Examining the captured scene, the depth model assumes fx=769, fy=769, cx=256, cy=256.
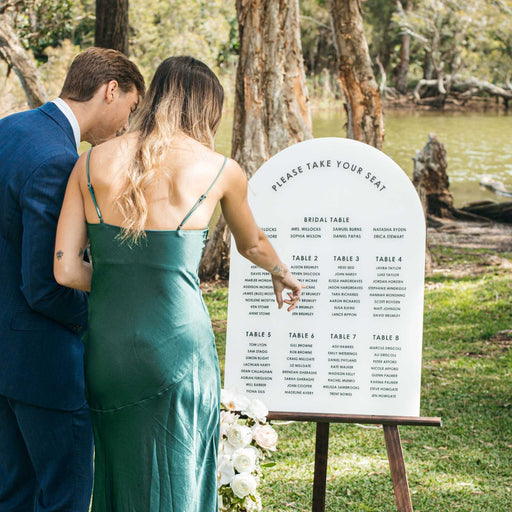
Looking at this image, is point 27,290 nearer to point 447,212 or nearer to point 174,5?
point 447,212

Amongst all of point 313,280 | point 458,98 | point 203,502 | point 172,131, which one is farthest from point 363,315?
point 458,98

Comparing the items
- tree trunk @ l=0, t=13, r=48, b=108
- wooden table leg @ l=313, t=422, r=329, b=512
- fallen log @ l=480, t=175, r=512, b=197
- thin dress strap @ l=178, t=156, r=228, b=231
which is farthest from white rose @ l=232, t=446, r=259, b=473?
fallen log @ l=480, t=175, r=512, b=197

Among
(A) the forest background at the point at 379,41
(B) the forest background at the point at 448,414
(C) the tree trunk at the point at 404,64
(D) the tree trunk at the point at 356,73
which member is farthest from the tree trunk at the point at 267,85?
(C) the tree trunk at the point at 404,64

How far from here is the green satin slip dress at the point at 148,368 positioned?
7.25 ft

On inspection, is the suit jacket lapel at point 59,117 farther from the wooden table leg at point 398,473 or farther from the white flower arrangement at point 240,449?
the wooden table leg at point 398,473

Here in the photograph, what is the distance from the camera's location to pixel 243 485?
2.85m

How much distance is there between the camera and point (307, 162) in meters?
3.09

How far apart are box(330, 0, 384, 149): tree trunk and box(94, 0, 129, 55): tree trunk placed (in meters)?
2.22

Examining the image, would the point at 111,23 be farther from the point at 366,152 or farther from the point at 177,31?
the point at 177,31

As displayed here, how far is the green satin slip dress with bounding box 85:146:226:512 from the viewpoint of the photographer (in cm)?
221

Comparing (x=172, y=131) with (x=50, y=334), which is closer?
(x=172, y=131)

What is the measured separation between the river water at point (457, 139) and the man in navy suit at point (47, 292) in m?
13.9

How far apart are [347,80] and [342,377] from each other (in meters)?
5.78

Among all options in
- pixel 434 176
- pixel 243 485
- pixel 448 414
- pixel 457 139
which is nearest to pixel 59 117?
pixel 243 485
